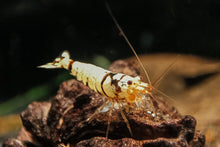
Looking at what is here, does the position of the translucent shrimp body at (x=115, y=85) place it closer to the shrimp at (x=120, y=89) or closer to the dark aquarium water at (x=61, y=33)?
the shrimp at (x=120, y=89)

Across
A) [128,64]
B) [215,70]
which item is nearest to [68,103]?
[128,64]

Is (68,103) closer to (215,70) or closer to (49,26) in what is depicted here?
(49,26)

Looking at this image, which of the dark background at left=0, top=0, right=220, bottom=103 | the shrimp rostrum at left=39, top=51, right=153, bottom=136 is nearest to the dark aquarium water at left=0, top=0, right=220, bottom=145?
the dark background at left=0, top=0, right=220, bottom=103

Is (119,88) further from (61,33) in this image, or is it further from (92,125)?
(61,33)

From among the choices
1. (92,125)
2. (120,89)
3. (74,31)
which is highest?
(74,31)

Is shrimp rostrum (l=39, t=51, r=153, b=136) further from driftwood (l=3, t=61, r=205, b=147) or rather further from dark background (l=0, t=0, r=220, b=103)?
dark background (l=0, t=0, r=220, b=103)

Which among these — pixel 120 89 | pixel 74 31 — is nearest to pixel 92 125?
pixel 120 89
